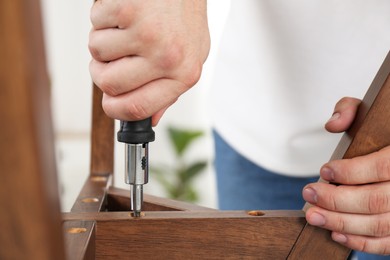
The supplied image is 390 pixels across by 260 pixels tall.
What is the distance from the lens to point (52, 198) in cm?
25

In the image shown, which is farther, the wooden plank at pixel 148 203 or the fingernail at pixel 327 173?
the wooden plank at pixel 148 203

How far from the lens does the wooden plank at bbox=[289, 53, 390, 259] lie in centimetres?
56

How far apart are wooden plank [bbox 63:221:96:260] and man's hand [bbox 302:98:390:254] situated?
197mm

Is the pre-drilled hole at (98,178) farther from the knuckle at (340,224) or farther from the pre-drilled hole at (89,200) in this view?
the knuckle at (340,224)

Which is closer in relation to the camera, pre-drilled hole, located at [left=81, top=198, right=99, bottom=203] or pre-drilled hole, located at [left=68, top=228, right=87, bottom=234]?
pre-drilled hole, located at [left=68, top=228, right=87, bottom=234]

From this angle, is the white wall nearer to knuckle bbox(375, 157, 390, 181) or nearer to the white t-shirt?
the white t-shirt

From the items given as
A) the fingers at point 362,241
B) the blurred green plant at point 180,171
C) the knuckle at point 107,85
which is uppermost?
the knuckle at point 107,85

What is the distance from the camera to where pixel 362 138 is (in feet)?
1.90

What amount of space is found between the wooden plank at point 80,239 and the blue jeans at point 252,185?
0.42 m

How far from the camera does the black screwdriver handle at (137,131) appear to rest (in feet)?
1.86

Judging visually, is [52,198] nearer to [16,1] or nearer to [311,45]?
[16,1]

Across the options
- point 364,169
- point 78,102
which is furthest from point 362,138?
point 78,102

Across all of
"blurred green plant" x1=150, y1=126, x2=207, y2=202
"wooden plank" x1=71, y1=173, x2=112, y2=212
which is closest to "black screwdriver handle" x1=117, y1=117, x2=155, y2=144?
"wooden plank" x1=71, y1=173, x2=112, y2=212

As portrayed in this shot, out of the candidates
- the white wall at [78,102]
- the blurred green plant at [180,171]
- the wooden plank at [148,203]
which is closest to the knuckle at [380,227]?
the wooden plank at [148,203]
